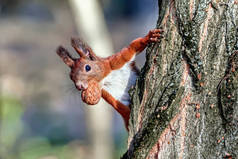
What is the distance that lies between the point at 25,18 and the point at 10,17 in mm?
512

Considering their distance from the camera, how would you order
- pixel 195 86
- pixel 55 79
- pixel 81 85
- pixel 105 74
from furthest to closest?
pixel 55 79, pixel 105 74, pixel 81 85, pixel 195 86

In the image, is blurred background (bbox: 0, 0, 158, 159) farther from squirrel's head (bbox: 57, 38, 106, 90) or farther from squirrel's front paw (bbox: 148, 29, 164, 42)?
squirrel's front paw (bbox: 148, 29, 164, 42)

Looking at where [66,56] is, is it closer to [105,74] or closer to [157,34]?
[105,74]

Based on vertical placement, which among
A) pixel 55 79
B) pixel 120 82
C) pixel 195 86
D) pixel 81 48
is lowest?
pixel 55 79

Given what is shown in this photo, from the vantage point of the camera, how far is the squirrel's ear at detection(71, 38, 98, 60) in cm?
217

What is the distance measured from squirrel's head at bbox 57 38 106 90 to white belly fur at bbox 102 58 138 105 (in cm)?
5

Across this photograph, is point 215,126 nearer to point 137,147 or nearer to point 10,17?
point 137,147

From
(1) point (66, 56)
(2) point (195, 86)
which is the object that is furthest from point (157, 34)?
(1) point (66, 56)

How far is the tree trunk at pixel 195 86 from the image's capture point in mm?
1678

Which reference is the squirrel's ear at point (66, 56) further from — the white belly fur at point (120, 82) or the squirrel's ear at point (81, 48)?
the white belly fur at point (120, 82)

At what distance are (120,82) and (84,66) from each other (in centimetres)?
21

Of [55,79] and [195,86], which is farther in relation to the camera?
[55,79]

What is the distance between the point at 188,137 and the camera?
171 cm

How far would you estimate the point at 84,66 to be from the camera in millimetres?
2164
